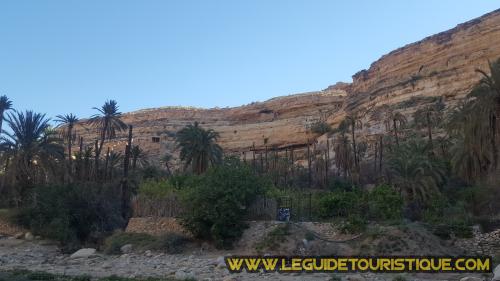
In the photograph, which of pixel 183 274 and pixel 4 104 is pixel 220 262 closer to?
pixel 183 274

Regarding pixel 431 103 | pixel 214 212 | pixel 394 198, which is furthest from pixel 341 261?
pixel 431 103

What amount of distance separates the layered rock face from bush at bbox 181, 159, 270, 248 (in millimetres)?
48676

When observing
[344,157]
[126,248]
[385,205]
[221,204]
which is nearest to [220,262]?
[221,204]

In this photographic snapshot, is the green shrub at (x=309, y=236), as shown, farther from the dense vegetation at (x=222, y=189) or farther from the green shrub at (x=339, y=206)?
the green shrub at (x=339, y=206)

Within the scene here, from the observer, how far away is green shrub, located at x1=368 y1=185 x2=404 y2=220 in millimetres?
27281

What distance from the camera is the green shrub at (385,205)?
2728 cm

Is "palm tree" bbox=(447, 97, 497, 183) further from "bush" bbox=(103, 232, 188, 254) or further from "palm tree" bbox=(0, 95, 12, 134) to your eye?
"palm tree" bbox=(0, 95, 12, 134)

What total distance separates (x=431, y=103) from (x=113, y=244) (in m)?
55.5

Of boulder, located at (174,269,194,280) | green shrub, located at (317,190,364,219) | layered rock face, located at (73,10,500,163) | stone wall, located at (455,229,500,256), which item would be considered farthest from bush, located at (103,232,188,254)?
layered rock face, located at (73,10,500,163)

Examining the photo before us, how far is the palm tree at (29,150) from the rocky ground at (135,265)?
6547 mm

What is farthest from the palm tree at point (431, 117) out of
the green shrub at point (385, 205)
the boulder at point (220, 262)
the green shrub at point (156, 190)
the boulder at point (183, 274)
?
the boulder at point (183, 274)

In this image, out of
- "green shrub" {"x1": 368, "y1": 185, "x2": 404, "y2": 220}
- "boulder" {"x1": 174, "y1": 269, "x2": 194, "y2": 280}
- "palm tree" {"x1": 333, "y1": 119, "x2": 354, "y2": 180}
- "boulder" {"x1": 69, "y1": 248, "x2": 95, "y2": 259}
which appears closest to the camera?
"boulder" {"x1": 174, "y1": 269, "x2": 194, "y2": 280}

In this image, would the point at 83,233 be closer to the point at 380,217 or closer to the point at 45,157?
the point at 45,157

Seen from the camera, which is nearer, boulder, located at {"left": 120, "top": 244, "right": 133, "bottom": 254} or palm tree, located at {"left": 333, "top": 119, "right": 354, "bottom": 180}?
boulder, located at {"left": 120, "top": 244, "right": 133, "bottom": 254}
